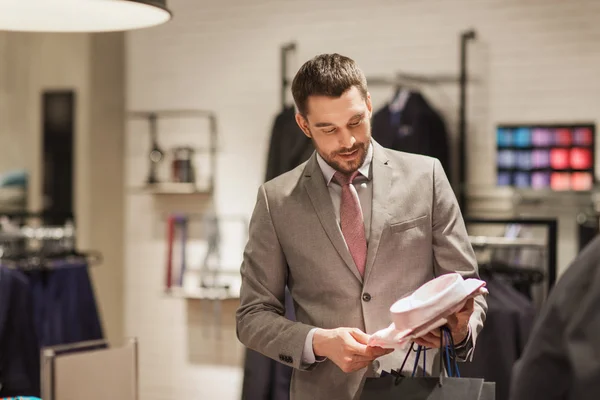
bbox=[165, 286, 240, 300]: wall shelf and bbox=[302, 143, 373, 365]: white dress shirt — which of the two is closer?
bbox=[302, 143, 373, 365]: white dress shirt

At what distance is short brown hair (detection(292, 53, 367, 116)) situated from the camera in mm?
2225

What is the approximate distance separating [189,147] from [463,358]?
12.4ft

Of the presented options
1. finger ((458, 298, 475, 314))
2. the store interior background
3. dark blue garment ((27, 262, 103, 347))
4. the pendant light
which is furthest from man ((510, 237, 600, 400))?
dark blue garment ((27, 262, 103, 347))

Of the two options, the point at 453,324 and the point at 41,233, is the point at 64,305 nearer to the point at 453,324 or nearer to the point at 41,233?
the point at 41,233

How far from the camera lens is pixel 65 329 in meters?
4.95

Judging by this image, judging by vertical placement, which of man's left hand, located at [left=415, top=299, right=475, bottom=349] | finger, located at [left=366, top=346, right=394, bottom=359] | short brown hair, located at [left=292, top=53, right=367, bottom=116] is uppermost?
short brown hair, located at [left=292, top=53, right=367, bottom=116]

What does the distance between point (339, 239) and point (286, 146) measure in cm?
271

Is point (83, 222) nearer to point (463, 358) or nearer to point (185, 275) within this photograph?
point (185, 275)

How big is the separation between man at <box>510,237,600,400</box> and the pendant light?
4.34ft

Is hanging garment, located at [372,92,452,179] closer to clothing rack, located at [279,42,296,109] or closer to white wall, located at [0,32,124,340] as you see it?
clothing rack, located at [279,42,296,109]

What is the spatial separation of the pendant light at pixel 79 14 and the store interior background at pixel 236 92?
2.86 meters

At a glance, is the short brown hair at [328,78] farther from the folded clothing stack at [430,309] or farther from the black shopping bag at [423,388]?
the black shopping bag at [423,388]

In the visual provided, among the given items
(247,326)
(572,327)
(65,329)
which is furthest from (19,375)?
(572,327)

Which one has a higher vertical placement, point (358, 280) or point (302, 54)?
point (302, 54)
